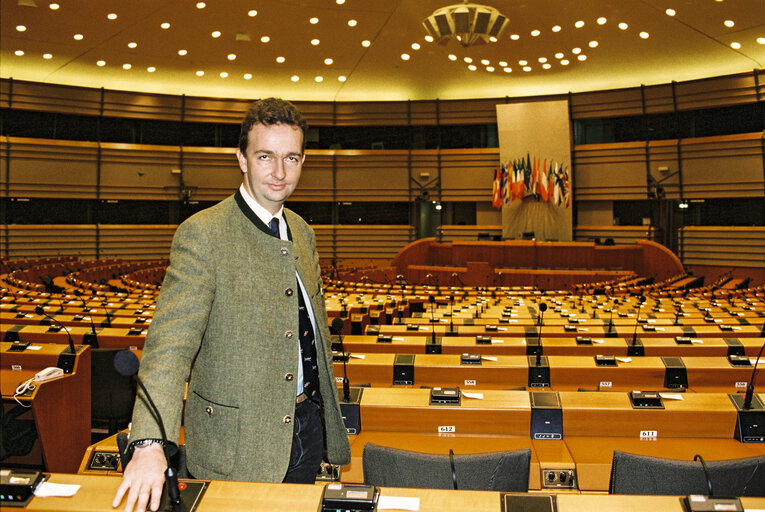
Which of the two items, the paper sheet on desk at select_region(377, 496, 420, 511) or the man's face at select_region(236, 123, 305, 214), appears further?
the man's face at select_region(236, 123, 305, 214)

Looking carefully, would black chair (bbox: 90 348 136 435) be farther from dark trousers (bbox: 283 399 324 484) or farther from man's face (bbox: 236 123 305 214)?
man's face (bbox: 236 123 305 214)

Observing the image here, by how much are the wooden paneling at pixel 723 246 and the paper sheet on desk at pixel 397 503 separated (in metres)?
19.6

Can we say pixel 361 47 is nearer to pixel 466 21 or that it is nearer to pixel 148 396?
pixel 466 21

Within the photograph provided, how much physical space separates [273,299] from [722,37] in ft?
58.6

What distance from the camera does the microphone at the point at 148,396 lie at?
4.48ft

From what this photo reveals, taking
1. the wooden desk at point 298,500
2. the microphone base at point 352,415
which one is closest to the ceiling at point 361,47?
the microphone base at point 352,415

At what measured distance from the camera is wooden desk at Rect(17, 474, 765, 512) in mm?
1612

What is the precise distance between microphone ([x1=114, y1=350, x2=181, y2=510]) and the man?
114 mm

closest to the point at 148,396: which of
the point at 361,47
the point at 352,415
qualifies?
the point at 352,415

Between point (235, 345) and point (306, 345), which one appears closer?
point (235, 345)

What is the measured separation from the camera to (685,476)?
6.89ft

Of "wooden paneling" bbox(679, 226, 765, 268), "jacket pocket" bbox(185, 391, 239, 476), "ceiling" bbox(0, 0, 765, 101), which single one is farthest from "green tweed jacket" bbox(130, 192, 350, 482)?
"wooden paneling" bbox(679, 226, 765, 268)

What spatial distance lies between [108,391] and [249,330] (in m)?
3.47

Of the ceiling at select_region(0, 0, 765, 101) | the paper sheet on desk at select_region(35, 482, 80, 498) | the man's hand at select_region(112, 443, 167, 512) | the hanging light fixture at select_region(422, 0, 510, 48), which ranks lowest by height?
the paper sheet on desk at select_region(35, 482, 80, 498)
